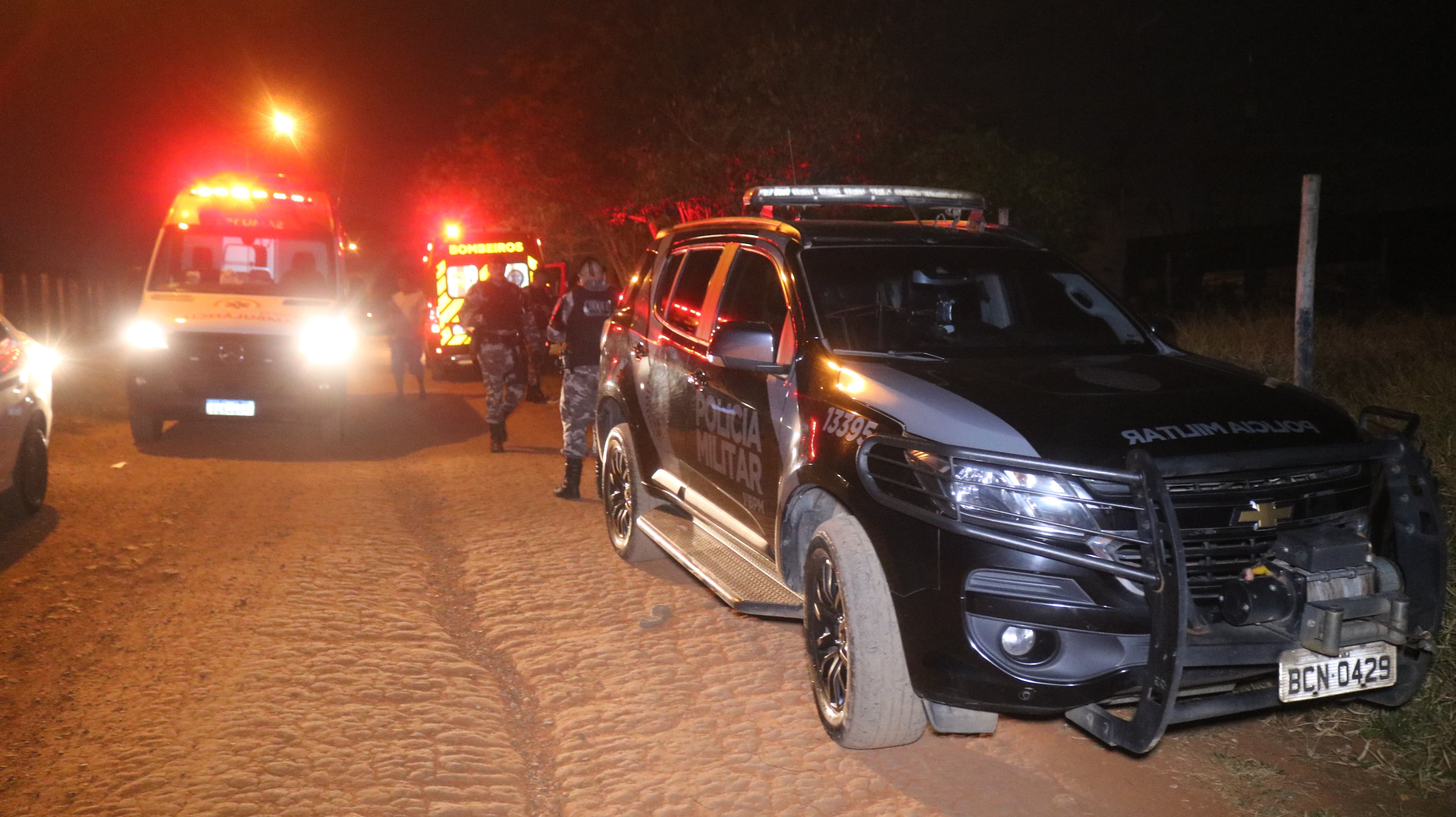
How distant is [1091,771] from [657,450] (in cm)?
318

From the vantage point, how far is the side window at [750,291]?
19.5ft

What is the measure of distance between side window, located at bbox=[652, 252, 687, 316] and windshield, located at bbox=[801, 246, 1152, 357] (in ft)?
5.38

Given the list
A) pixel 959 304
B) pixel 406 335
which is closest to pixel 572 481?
pixel 959 304

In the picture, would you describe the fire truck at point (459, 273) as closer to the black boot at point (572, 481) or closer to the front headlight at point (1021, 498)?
the black boot at point (572, 481)

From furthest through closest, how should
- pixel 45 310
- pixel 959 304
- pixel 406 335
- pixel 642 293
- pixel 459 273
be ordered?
pixel 45 310 < pixel 459 273 < pixel 406 335 < pixel 642 293 < pixel 959 304

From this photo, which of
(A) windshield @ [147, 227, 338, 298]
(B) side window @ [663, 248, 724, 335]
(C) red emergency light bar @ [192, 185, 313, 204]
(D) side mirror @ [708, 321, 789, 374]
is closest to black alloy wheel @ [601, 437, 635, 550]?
(B) side window @ [663, 248, 724, 335]

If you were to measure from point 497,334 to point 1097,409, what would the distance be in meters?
8.76

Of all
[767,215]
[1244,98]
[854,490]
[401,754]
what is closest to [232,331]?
[767,215]

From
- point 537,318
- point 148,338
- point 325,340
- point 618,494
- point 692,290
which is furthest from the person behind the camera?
point 537,318

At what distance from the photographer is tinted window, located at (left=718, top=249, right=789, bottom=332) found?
5.96 metres

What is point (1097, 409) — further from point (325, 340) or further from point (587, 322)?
point (325, 340)

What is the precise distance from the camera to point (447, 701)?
5.25 meters

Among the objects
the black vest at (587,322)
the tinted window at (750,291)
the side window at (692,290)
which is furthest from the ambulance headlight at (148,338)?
the tinted window at (750,291)

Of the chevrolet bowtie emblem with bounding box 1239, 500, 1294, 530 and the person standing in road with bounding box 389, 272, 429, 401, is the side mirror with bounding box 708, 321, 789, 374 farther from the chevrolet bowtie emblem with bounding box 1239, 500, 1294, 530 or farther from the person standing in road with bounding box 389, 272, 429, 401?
the person standing in road with bounding box 389, 272, 429, 401
